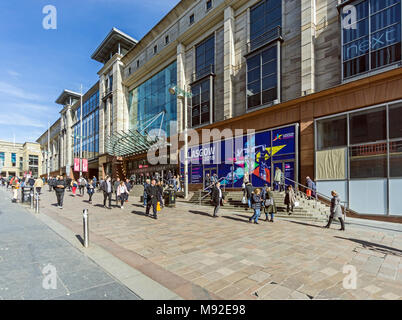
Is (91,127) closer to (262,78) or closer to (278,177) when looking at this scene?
(262,78)

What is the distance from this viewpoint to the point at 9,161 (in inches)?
3462

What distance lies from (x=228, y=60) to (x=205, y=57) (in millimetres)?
4016

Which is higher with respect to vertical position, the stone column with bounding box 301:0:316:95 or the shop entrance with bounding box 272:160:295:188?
the stone column with bounding box 301:0:316:95

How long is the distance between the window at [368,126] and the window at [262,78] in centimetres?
549

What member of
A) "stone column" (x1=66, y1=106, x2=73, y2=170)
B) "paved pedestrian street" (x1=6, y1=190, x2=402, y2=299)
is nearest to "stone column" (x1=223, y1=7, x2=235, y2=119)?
"paved pedestrian street" (x1=6, y1=190, x2=402, y2=299)

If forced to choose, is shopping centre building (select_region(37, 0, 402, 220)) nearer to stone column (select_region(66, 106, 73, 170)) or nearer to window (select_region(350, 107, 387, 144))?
window (select_region(350, 107, 387, 144))

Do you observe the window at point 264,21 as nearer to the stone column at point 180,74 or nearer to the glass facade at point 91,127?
the stone column at point 180,74

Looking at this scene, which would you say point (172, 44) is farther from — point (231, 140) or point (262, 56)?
point (231, 140)

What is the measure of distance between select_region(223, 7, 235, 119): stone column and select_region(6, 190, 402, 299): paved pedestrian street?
523 inches

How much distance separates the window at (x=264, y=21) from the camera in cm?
1714

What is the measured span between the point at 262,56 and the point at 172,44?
12.6 m

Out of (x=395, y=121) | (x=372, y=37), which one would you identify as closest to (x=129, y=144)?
(x=372, y=37)

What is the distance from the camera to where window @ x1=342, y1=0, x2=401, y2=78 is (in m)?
11.8
